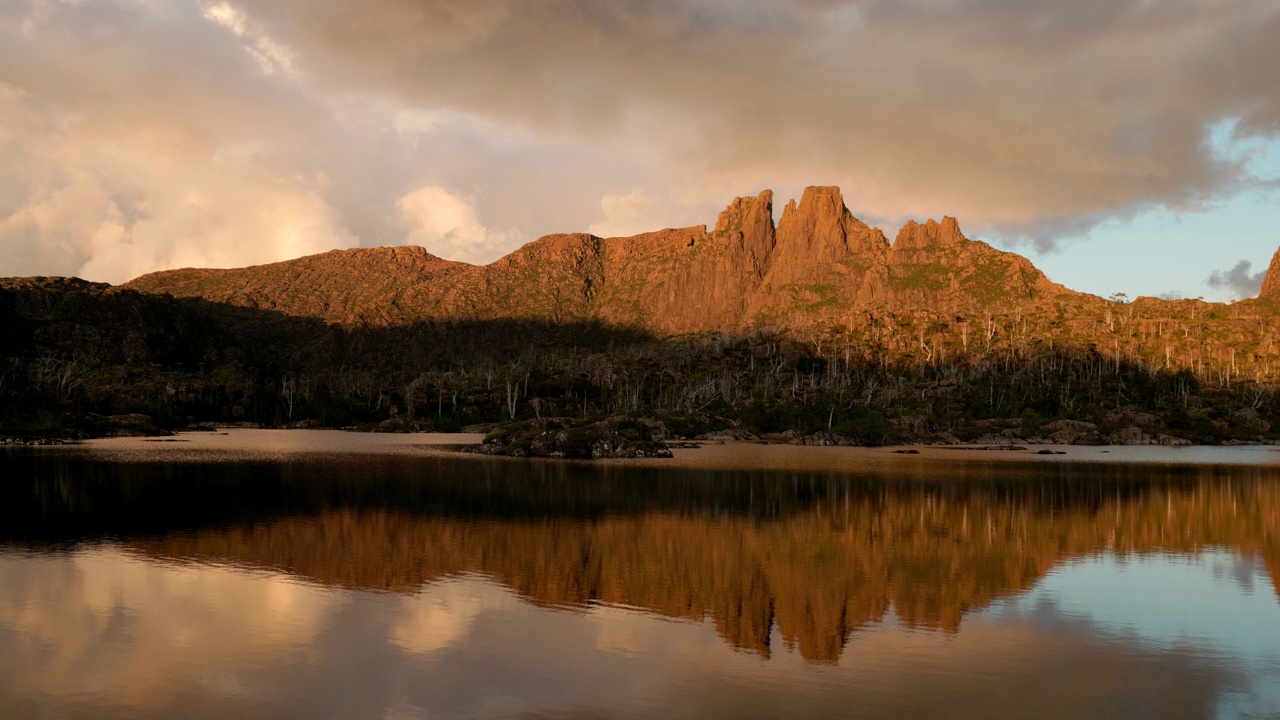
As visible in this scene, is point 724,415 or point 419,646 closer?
point 419,646

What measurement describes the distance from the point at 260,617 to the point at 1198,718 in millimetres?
21855

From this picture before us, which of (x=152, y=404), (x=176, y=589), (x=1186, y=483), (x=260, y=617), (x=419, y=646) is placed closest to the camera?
(x=419, y=646)

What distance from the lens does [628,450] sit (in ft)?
348

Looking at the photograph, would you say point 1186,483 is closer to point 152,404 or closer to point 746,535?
point 746,535

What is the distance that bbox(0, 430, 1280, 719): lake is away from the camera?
16938 millimetres

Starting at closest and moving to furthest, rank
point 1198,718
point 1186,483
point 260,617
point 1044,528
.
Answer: point 1198,718, point 260,617, point 1044,528, point 1186,483

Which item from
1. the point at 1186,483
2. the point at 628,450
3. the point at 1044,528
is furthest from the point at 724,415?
the point at 1044,528

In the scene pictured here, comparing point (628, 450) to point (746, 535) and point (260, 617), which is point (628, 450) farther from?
point (260, 617)

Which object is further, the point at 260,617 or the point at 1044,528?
the point at 1044,528

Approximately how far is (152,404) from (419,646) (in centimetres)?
19199

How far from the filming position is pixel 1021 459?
108625 mm

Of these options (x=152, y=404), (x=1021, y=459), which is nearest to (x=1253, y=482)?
(x=1021, y=459)

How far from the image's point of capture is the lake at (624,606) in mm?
16938

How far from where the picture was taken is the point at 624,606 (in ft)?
81.4
